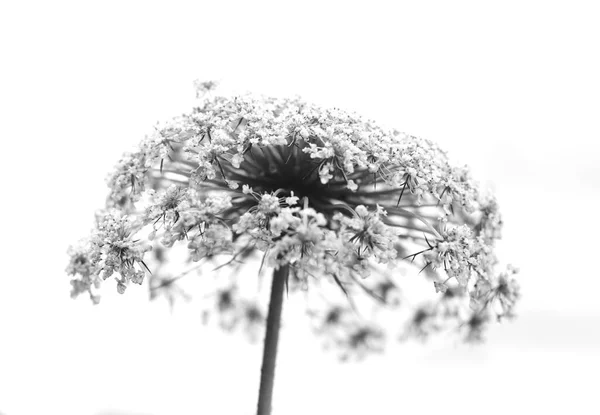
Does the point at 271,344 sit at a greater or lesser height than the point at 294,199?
lesser

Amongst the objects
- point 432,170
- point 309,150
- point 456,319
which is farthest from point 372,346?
point 309,150

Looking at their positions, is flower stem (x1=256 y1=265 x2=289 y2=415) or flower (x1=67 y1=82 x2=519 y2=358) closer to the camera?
flower (x1=67 y1=82 x2=519 y2=358)

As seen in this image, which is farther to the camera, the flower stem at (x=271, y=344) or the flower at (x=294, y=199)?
the flower stem at (x=271, y=344)

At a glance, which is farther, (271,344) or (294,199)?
(271,344)
